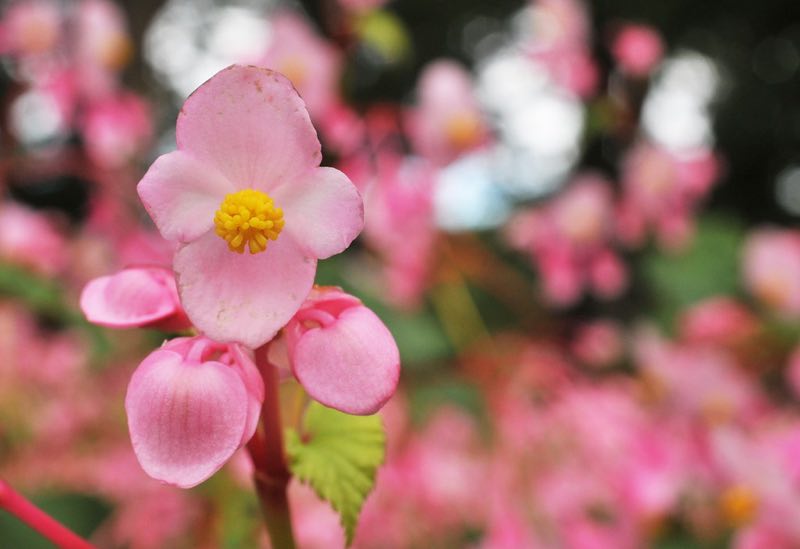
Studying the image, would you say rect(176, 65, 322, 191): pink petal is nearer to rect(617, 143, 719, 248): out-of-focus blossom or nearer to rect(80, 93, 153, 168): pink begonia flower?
rect(80, 93, 153, 168): pink begonia flower

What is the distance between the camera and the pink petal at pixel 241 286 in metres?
0.22

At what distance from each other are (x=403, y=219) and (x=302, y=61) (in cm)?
26

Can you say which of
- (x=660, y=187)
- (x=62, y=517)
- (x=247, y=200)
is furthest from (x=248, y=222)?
(x=660, y=187)

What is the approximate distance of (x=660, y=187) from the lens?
47.9 inches

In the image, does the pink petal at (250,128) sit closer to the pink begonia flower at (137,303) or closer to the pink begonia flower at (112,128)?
the pink begonia flower at (137,303)

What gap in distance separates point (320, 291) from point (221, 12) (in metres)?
3.72

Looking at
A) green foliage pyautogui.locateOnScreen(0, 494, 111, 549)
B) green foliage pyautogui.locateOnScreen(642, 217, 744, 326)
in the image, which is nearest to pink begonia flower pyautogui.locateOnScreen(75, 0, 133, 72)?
green foliage pyautogui.locateOnScreen(0, 494, 111, 549)

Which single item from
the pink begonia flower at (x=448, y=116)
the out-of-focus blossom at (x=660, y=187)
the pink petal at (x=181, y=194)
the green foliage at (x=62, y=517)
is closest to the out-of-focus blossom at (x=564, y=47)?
the out-of-focus blossom at (x=660, y=187)

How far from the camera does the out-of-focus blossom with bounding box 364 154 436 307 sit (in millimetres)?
954

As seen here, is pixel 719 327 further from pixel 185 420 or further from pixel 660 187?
pixel 185 420

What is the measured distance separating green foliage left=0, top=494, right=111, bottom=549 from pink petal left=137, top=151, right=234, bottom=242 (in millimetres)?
629

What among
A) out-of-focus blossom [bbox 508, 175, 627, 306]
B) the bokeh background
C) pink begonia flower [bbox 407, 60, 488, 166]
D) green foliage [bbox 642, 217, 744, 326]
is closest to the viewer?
the bokeh background

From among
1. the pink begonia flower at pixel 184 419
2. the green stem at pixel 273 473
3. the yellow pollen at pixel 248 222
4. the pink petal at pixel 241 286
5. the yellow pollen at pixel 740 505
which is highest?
the yellow pollen at pixel 248 222

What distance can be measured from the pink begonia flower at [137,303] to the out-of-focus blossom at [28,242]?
29.8 inches
